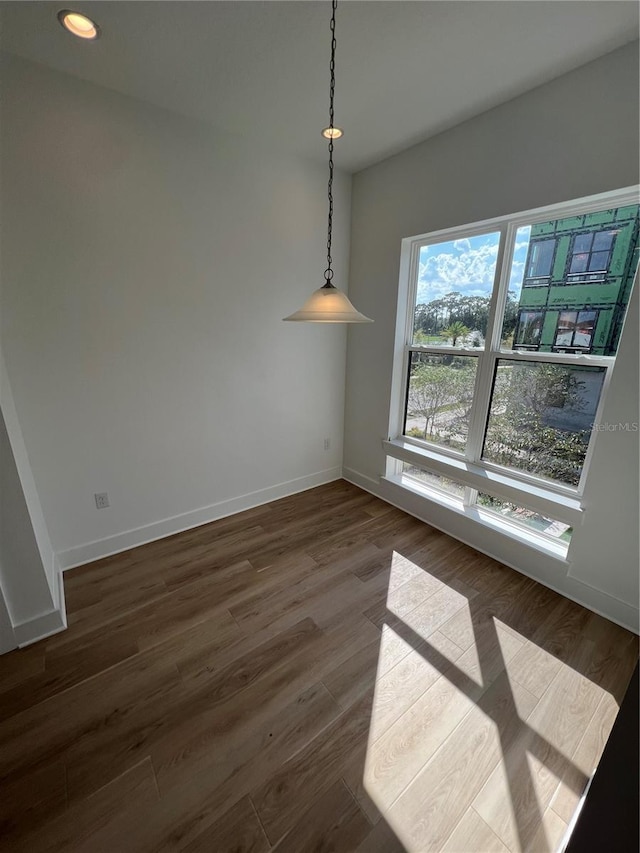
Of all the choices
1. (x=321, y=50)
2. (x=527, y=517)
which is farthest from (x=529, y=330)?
(x=321, y=50)

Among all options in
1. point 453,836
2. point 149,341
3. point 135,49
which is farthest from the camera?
point 149,341

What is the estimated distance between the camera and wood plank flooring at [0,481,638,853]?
3.81ft

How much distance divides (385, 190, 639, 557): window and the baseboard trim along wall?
0.11m

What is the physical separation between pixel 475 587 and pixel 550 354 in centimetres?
156

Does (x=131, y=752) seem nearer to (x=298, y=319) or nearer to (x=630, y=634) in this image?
(x=298, y=319)

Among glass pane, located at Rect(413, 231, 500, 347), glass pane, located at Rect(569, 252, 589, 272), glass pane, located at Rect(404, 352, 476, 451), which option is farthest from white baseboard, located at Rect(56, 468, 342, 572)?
glass pane, located at Rect(569, 252, 589, 272)

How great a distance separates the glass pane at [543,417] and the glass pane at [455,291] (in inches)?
15.3

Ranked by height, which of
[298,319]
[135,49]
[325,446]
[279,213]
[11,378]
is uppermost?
[135,49]

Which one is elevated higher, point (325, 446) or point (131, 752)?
point (325, 446)

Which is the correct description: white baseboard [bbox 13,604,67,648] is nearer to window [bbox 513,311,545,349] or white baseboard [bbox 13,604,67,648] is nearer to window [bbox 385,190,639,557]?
window [bbox 385,190,639,557]

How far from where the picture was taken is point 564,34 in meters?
1.57

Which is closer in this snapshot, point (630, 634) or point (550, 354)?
point (630, 634)

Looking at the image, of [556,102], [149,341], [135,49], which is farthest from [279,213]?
[556,102]

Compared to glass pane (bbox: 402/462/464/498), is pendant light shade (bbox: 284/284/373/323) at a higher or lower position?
higher
